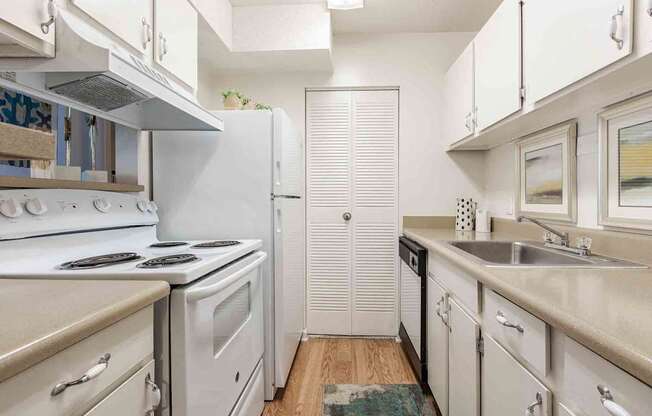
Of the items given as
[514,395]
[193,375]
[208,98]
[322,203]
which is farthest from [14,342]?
[208,98]

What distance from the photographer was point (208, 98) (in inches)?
108

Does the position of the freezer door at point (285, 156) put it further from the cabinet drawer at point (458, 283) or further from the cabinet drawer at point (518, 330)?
the cabinet drawer at point (518, 330)

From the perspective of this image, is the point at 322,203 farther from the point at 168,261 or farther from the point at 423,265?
the point at 168,261

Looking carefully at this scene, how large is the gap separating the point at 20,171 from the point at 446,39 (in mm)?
2825

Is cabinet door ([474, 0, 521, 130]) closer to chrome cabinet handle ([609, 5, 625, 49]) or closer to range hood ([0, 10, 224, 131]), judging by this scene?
chrome cabinet handle ([609, 5, 625, 49])

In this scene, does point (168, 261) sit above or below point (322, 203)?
below

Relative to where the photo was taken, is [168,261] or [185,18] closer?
[168,261]

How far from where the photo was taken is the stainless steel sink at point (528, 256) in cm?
123

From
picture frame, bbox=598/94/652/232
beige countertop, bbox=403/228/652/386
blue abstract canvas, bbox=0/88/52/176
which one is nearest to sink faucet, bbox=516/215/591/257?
picture frame, bbox=598/94/652/232

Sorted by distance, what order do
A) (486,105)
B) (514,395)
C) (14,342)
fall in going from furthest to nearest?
(486,105) < (514,395) < (14,342)

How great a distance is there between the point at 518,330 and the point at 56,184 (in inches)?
64.1

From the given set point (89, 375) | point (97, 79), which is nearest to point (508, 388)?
point (89, 375)

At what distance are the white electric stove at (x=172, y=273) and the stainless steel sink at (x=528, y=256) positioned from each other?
97 centimetres

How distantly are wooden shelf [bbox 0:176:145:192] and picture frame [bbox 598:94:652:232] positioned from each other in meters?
2.15
